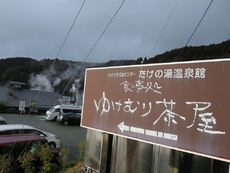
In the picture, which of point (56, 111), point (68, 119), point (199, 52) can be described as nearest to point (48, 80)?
point (56, 111)

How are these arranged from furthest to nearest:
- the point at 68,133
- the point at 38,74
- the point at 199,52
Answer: the point at 38,74 < the point at 68,133 < the point at 199,52

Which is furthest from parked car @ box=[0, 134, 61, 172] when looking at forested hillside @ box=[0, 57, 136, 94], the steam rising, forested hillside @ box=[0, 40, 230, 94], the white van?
the steam rising

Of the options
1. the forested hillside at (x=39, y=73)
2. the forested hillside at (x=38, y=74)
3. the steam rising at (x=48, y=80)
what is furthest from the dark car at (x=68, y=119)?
the steam rising at (x=48, y=80)

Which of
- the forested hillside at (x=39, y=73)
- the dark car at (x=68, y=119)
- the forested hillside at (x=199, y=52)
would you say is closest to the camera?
the forested hillside at (x=199, y=52)

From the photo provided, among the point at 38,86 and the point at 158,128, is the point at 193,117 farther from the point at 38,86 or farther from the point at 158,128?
the point at 38,86

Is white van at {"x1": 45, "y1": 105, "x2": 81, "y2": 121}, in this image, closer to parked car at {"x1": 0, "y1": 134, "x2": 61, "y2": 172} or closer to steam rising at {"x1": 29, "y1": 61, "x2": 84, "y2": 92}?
steam rising at {"x1": 29, "y1": 61, "x2": 84, "y2": 92}

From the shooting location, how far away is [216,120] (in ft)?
9.87

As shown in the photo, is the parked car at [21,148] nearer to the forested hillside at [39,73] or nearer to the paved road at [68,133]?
the paved road at [68,133]

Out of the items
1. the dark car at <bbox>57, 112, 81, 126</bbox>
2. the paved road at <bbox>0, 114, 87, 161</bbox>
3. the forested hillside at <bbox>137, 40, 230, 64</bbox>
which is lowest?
the paved road at <bbox>0, 114, 87, 161</bbox>

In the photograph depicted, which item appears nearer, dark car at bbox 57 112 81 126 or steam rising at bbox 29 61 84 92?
dark car at bbox 57 112 81 126

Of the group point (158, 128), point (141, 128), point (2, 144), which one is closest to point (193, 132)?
point (158, 128)

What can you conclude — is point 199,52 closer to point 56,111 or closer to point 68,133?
point 68,133

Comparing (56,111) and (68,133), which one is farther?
(56,111)

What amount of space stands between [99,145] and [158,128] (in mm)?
1799
